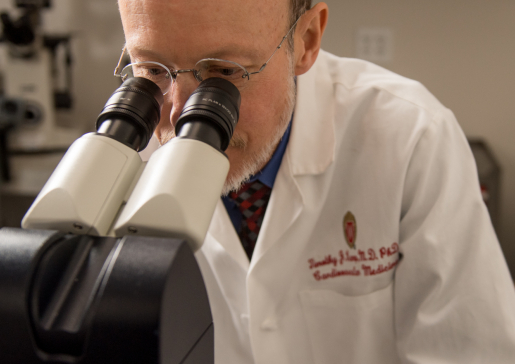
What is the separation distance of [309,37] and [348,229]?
428mm

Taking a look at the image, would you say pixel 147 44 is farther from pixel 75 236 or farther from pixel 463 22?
pixel 463 22

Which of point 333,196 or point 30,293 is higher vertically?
point 30,293

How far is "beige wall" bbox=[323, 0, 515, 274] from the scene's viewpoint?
207 cm

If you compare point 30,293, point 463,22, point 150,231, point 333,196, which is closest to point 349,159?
point 333,196

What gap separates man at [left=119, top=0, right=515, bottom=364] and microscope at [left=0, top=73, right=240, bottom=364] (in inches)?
11.9

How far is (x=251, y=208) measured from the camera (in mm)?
1083

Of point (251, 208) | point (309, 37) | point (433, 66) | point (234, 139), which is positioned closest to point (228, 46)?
point (234, 139)

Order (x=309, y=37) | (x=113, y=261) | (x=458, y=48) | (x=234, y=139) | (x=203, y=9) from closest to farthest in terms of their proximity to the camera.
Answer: (x=113, y=261)
(x=203, y=9)
(x=234, y=139)
(x=309, y=37)
(x=458, y=48)

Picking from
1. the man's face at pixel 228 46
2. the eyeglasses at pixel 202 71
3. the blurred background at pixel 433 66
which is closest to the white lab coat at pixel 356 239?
the man's face at pixel 228 46

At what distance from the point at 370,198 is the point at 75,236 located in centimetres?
68

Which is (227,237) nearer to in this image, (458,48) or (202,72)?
(202,72)

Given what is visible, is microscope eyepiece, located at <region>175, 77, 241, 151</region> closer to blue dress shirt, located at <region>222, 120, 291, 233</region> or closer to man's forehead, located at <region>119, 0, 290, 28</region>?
man's forehead, located at <region>119, 0, 290, 28</region>

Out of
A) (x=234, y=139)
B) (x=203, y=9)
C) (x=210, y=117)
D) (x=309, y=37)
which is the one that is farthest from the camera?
(x=309, y=37)

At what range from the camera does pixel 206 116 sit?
1.95 feet
